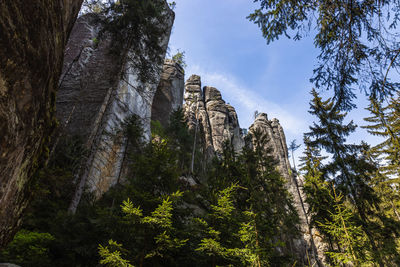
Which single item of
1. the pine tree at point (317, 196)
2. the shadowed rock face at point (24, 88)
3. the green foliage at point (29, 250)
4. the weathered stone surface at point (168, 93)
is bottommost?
the green foliage at point (29, 250)

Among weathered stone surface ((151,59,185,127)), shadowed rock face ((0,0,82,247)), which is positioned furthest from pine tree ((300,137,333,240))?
weathered stone surface ((151,59,185,127))

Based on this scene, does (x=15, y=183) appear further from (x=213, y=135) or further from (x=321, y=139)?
(x=213, y=135)

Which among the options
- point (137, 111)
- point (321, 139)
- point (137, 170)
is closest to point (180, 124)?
point (137, 111)

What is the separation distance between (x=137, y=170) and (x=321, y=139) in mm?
13921

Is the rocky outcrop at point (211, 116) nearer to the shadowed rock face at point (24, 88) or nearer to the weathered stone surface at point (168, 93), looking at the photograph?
the weathered stone surface at point (168, 93)

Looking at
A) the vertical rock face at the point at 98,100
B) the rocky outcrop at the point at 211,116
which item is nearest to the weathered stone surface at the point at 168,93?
the rocky outcrop at the point at 211,116

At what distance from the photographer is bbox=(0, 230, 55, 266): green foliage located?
5176mm

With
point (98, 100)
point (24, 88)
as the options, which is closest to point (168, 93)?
point (98, 100)

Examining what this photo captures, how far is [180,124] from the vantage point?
27.2 meters

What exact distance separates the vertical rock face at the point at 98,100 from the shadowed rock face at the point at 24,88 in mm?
7516

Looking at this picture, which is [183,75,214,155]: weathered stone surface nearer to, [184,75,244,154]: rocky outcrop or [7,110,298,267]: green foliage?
[184,75,244,154]: rocky outcrop

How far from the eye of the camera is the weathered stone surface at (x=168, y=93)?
3341 cm

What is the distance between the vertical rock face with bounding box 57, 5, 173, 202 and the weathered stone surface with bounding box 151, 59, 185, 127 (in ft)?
38.5

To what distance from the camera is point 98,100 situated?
1706 centimetres
